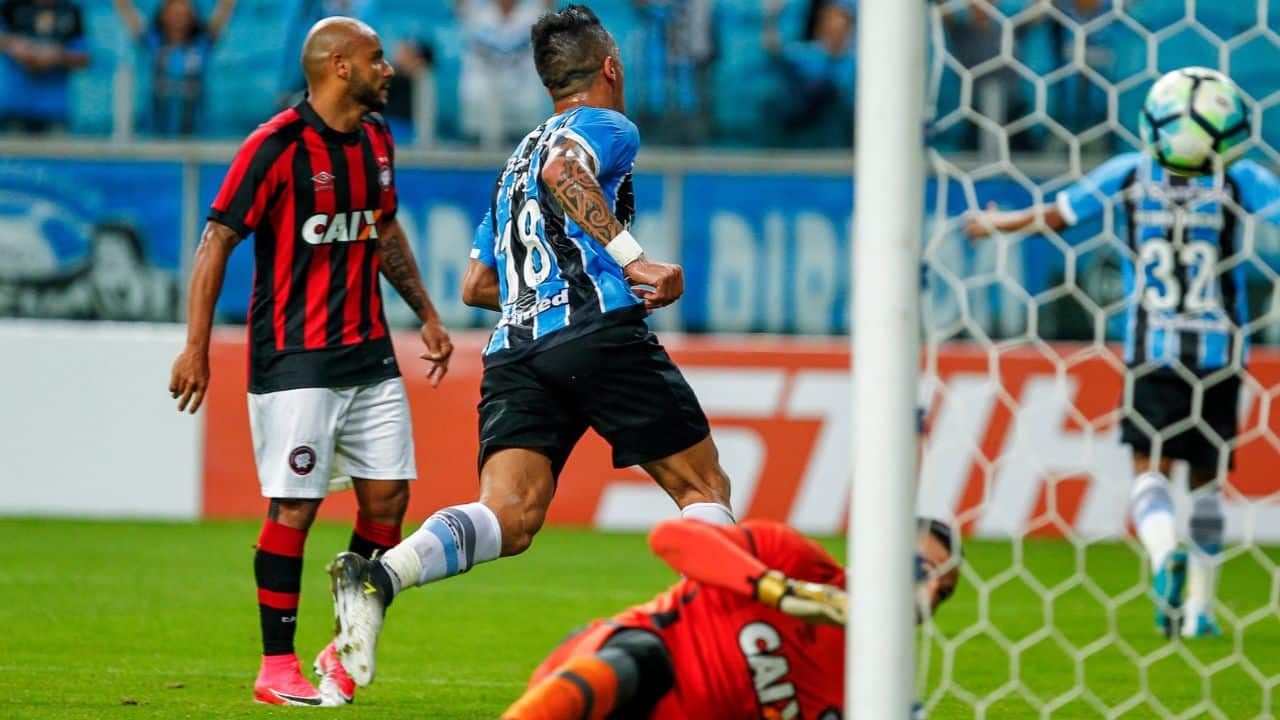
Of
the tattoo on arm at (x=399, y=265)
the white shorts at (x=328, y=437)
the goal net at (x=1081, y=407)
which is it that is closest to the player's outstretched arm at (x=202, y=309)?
the white shorts at (x=328, y=437)

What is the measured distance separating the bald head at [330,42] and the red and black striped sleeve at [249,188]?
0.26m

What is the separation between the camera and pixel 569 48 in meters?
4.36

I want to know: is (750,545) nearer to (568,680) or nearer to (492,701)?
(568,680)

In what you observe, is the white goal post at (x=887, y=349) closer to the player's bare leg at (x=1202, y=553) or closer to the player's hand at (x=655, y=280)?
the player's hand at (x=655, y=280)

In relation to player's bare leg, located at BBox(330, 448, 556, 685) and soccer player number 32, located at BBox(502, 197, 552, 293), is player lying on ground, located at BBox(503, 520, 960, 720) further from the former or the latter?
soccer player number 32, located at BBox(502, 197, 552, 293)

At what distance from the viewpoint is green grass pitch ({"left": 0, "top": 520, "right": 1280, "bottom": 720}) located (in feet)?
15.4

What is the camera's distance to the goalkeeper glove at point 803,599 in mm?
3061

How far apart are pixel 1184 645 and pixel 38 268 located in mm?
7635

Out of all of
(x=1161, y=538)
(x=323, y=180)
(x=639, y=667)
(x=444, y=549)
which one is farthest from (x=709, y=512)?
(x=1161, y=538)

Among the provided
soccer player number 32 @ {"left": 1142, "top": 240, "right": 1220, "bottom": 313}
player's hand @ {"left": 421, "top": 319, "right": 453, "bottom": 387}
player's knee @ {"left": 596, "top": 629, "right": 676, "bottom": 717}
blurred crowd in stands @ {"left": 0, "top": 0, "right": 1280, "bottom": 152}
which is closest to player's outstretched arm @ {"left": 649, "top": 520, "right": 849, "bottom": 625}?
player's knee @ {"left": 596, "top": 629, "right": 676, "bottom": 717}

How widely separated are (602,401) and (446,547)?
1.83 ft

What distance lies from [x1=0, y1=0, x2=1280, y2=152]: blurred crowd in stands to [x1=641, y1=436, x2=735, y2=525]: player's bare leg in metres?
6.96

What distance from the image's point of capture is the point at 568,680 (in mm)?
3033

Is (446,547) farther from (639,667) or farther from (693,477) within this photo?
(639,667)
